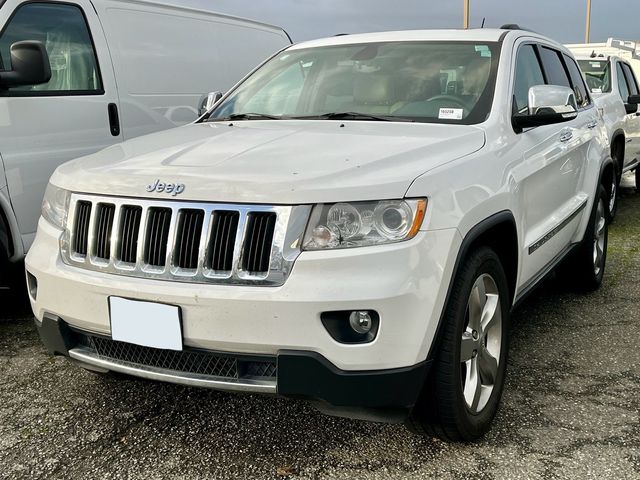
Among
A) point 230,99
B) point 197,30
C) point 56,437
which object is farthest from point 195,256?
point 197,30

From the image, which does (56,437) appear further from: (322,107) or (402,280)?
(322,107)

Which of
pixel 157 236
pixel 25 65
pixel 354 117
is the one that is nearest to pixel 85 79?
pixel 25 65

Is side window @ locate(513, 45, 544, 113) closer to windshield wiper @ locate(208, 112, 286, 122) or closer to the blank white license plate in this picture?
windshield wiper @ locate(208, 112, 286, 122)

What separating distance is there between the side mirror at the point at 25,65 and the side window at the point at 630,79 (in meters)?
7.79

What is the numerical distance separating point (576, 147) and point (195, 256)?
8.70ft

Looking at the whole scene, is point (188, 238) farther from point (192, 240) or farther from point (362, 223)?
point (362, 223)

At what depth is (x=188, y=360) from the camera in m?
2.40

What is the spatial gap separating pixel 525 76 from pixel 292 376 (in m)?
2.26

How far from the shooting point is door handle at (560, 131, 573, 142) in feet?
12.4

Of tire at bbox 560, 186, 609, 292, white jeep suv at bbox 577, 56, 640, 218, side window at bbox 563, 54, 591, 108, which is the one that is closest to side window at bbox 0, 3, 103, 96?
side window at bbox 563, 54, 591, 108

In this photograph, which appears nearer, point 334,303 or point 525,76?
point 334,303

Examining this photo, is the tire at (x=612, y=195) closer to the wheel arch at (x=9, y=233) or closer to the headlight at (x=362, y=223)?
the headlight at (x=362, y=223)

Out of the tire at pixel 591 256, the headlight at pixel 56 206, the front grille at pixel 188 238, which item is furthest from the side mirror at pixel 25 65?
the tire at pixel 591 256

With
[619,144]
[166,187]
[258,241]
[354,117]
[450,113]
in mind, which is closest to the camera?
[258,241]
